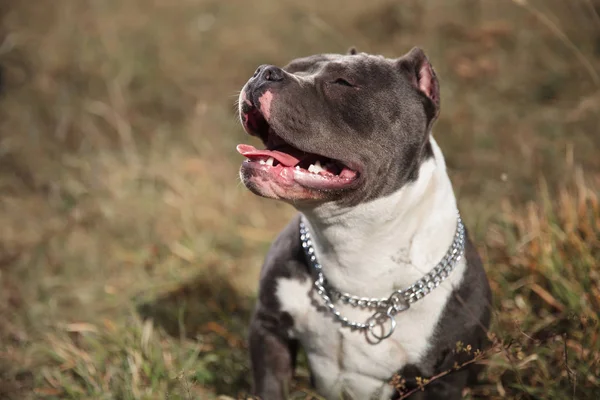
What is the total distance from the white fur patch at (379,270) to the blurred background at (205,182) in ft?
1.01

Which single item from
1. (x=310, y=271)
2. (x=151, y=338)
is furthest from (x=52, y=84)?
(x=310, y=271)

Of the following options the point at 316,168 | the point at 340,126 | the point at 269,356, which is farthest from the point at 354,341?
the point at 340,126

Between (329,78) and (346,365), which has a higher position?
(329,78)

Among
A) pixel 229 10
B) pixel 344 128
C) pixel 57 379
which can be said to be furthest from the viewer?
pixel 229 10

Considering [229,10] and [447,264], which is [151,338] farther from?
[229,10]

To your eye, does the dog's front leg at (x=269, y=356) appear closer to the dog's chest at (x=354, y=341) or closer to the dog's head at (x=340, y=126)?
the dog's chest at (x=354, y=341)

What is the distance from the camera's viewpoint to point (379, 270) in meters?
2.68

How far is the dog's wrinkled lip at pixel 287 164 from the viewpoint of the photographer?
2.45m

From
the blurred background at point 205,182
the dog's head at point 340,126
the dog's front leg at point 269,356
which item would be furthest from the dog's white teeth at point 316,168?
the blurred background at point 205,182

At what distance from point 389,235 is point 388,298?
0.82 ft

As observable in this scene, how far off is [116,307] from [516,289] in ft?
7.02

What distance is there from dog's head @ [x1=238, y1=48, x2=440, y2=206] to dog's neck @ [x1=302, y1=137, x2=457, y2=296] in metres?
0.06

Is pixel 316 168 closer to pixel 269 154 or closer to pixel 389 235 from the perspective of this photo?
pixel 269 154

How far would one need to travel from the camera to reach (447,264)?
271 centimetres
